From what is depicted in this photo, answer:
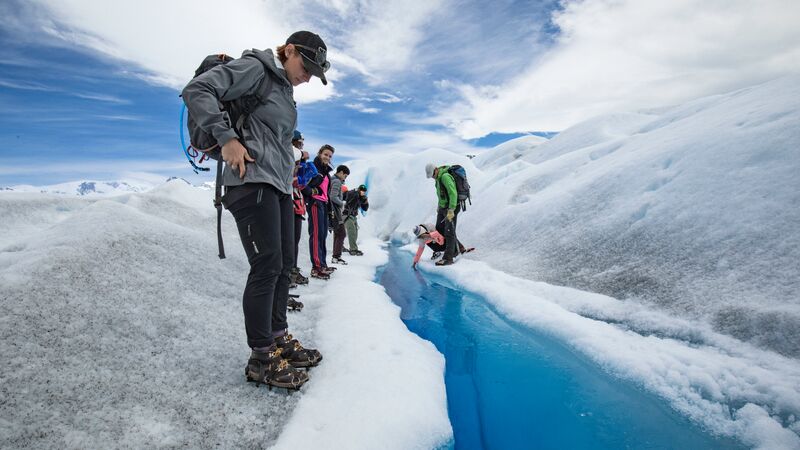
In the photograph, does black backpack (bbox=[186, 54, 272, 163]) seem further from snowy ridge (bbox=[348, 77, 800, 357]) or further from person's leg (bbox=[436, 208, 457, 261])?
person's leg (bbox=[436, 208, 457, 261])

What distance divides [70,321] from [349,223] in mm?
8359

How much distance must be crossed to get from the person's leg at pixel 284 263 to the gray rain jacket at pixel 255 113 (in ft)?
0.45

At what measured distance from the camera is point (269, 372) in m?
2.18

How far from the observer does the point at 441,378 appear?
2.69 meters

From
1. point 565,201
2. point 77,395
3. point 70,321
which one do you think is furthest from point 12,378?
point 565,201

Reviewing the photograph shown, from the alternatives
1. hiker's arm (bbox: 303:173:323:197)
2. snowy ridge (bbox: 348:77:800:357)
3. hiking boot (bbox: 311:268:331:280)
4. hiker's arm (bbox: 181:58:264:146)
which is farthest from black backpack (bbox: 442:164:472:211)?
hiker's arm (bbox: 181:58:264:146)

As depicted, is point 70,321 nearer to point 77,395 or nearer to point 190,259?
point 77,395

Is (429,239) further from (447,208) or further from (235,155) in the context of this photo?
(235,155)

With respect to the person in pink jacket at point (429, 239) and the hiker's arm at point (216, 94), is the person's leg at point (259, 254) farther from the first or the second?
the person in pink jacket at point (429, 239)

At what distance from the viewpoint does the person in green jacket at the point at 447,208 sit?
768 centimetres

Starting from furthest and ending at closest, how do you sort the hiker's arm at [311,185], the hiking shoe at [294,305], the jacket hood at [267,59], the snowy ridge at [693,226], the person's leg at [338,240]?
1. the person's leg at [338,240]
2. the hiker's arm at [311,185]
3. the hiking shoe at [294,305]
4. the snowy ridge at [693,226]
5. the jacket hood at [267,59]

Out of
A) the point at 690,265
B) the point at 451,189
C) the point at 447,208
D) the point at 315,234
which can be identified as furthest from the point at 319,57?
the point at 447,208

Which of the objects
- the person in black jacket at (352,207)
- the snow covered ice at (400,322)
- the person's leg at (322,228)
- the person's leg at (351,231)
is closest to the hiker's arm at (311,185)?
the person's leg at (322,228)

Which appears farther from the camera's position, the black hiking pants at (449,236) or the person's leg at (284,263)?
the black hiking pants at (449,236)
